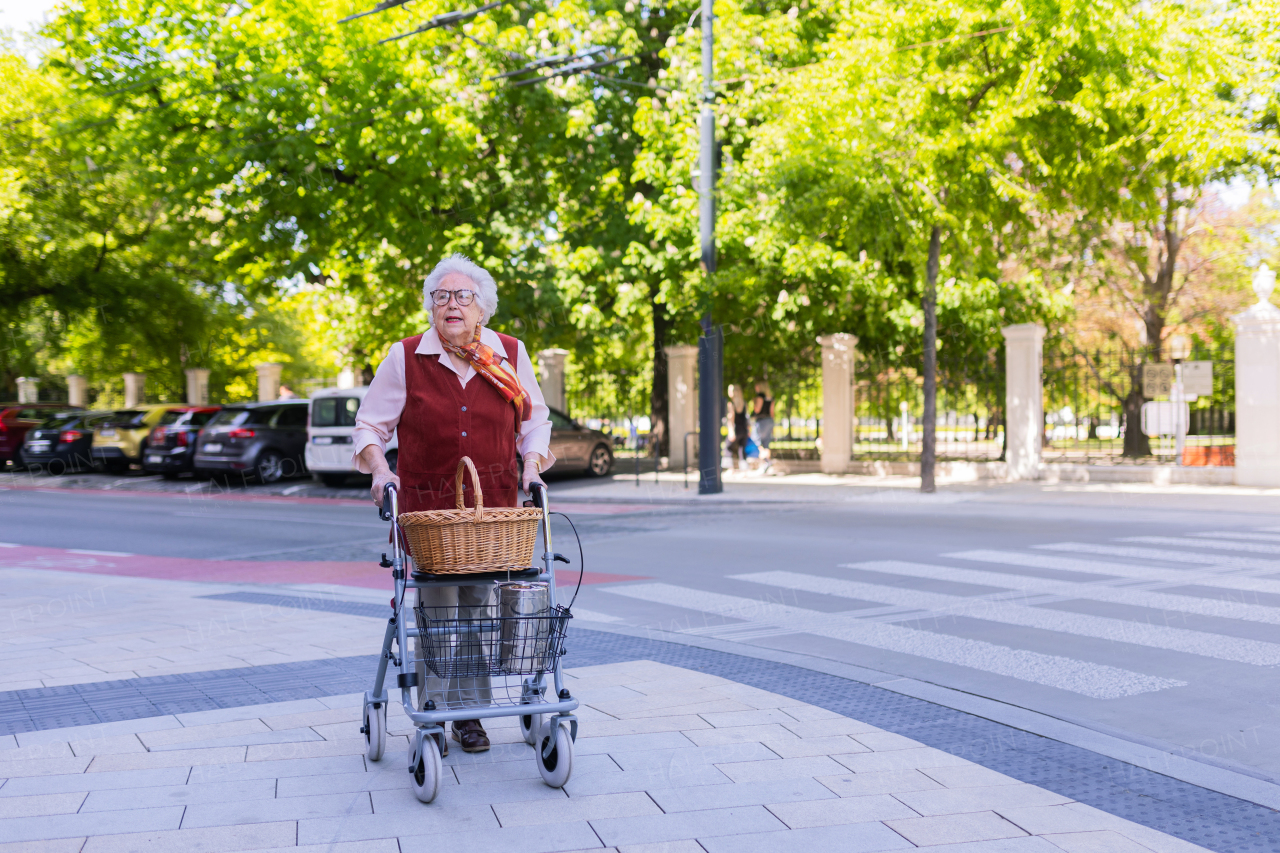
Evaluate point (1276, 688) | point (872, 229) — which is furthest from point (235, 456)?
point (1276, 688)

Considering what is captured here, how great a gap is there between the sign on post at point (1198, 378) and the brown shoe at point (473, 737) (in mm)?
16748

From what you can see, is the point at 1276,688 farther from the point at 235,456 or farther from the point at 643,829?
the point at 235,456

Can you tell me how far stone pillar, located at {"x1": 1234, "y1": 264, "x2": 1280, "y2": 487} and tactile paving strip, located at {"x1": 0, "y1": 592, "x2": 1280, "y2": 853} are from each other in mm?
13805

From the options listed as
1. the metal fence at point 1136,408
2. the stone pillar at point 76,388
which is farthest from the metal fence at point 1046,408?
the stone pillar at point 76,388

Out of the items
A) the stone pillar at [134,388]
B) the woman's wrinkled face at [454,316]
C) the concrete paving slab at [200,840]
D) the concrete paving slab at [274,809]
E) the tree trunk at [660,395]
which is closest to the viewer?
the concrete paving slab at [200,840]

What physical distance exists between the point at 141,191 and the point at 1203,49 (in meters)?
18.1

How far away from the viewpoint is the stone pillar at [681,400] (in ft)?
80.9

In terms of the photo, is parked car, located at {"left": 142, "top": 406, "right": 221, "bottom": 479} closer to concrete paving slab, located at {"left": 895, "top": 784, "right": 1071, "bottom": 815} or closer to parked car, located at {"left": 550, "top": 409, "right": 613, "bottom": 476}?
parked car, located at {"left": 550, "top": 409, "right": 613, "bottom": 476}

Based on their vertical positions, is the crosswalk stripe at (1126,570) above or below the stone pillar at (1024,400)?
below

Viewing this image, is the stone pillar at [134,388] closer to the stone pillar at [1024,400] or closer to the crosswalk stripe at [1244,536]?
the stone pillar at [1024,400]

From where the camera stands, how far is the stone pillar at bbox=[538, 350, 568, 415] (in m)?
26.2

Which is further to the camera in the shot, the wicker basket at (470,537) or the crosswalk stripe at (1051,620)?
the crosswalk stripe at (1051,620)

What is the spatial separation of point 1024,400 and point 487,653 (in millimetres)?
17062

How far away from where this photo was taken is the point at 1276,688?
5.64 meters
